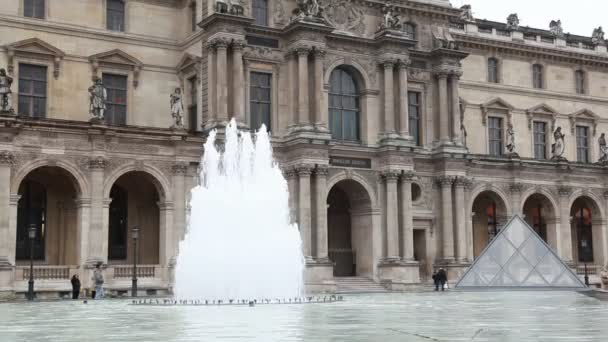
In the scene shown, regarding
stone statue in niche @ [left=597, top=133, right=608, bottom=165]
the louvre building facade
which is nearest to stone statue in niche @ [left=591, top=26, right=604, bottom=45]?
stone statue in niche @ [left=597, top=133, right=608, bottom=165]

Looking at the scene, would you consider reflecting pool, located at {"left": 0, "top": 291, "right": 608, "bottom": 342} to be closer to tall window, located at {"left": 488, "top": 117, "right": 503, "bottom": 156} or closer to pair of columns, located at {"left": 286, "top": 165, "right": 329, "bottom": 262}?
pair of columns, located at {"left": 286, "top": 165, "right": 329, "bottom": 262}

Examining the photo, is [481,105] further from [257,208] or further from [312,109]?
[257,208]

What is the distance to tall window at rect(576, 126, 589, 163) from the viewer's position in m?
61.8

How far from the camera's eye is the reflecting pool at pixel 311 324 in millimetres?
16516

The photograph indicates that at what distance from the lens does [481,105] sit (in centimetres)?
5778

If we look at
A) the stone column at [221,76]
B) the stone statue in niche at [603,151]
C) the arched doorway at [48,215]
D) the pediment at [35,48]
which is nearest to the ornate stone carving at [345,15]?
the stone column at [221,76]

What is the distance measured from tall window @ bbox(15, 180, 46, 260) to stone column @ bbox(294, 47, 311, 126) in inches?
509

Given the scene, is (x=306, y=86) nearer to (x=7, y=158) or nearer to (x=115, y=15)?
(x=115, y=15)

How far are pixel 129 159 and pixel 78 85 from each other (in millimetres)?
6162

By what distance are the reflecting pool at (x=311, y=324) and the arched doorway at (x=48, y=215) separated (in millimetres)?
16057

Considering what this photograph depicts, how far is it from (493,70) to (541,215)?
9898mm

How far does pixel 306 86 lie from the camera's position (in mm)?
45000

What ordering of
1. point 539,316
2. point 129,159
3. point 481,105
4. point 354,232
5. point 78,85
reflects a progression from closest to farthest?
point 539,316 → point 129,159 → point 78,85 → point 354,232 → point 481,105

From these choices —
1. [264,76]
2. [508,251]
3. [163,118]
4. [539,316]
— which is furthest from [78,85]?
[539,316]
